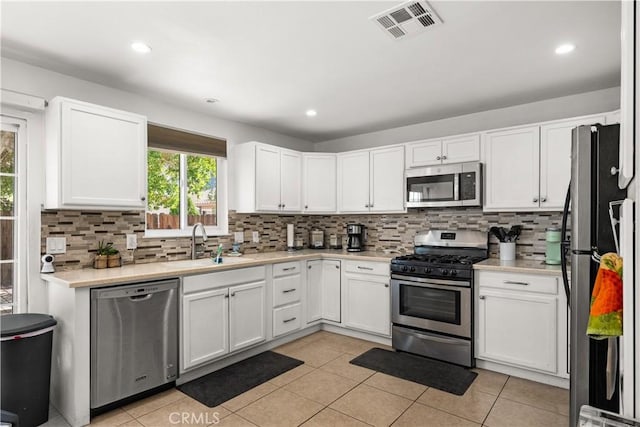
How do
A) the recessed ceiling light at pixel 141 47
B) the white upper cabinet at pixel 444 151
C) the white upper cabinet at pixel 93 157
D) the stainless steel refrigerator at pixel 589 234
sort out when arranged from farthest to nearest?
1. the white upper cabinet at pixel 444 151
2. the white upper cabinet at pixel 93 157
3. the recessed ceiling light at pixel 141 47
4. the stainless steel refrigerator at pixel 589 234

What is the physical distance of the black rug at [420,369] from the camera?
2.87 metres

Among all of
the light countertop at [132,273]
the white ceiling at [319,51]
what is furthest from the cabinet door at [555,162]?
the light countertop at [132,273]

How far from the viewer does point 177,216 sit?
3674 millimetres

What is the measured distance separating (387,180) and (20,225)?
130 inches

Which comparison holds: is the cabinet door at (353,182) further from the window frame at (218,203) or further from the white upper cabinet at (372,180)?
the window frame at (218,203)

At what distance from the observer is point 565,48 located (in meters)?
2.40

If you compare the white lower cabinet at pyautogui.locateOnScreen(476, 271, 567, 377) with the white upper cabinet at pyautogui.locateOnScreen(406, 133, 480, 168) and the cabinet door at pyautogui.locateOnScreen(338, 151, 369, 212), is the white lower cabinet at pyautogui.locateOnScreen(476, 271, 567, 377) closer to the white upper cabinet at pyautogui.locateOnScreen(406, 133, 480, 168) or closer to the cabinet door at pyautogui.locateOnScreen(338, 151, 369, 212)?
the white upper cabinet at pyautogui.locateOnScreen(406, 133, 480, 168)

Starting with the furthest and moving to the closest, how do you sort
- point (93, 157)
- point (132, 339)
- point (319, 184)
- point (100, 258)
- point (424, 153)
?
point (319, 184) < point (424, 153) < point (100, 258) < point (93, 157) < point (132, 339)

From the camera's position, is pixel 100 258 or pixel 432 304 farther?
pixel 432 304

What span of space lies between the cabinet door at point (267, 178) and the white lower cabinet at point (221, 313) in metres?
0.88

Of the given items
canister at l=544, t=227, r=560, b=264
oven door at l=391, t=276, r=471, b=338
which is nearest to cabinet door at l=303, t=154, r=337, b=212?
oven door at l=391, t=276, r=471, b=338

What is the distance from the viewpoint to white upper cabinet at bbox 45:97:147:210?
2.56m

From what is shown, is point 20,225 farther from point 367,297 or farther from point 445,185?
point 445,185

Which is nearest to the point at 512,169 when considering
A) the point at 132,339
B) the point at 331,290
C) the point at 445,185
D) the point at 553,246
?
the point at 445,185
